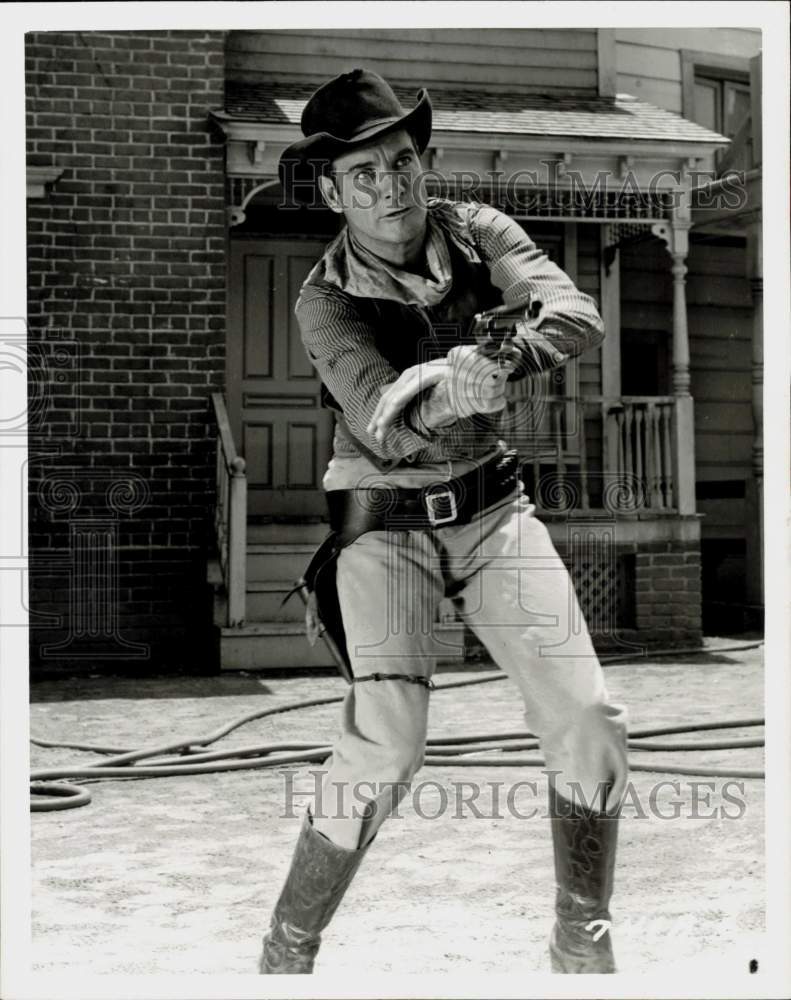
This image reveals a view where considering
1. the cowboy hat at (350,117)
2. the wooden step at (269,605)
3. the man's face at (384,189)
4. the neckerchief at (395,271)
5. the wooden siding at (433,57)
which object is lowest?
the wooden step at (269,605)

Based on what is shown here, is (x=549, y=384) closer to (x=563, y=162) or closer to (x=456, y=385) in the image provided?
(x=563, y=162)

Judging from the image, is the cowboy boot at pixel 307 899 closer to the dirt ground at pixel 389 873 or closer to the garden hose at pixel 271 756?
the dirt ground at pixel 389 873

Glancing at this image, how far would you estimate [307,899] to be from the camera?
2963 mm

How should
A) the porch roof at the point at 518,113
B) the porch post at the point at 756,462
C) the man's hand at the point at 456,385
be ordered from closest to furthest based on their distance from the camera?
1. the man's hand at the point at 456,385
2. the porch roof at the point at 518,113
3. the porch post at the point at 756,462

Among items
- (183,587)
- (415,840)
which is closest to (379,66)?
(183,587)

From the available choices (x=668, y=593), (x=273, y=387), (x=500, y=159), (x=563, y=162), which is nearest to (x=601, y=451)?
(x=668, y=593)

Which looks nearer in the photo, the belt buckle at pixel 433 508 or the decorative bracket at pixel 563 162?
the belt buckle at pixel 433 508

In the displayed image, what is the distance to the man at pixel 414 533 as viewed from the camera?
2.85 metres

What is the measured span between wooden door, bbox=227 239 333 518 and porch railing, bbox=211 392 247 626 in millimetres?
1319

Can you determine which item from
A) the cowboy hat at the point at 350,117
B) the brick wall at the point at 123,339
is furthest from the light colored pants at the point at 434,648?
the brick wall at the point at 123,339

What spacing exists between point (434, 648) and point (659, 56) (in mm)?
9318

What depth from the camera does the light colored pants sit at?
2824 mm

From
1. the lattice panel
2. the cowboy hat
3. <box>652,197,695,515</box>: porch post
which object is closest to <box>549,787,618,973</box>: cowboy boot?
the cowboy hat

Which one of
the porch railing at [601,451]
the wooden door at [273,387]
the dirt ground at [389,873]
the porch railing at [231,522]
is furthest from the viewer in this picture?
the wooden door at [273,387]
